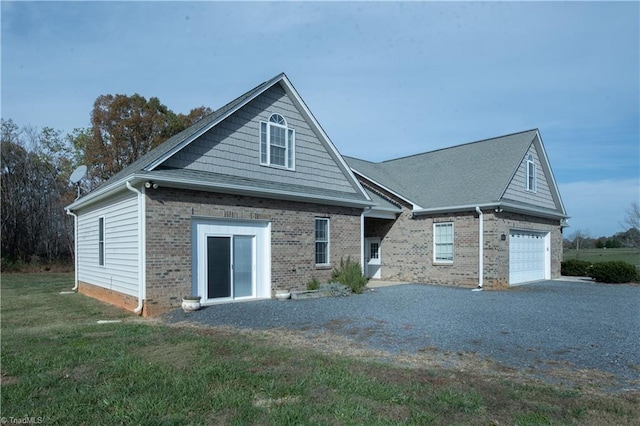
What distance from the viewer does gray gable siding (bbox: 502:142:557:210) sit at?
60.7 feet

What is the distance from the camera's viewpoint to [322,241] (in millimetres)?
15398

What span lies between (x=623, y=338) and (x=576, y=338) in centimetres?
88

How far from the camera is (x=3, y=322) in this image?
398 inches

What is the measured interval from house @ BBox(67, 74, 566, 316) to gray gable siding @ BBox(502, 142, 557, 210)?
0.17ft

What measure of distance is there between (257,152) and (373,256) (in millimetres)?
9818

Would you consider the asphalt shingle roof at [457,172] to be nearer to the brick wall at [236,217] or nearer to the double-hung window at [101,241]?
the brick wall at [236,217]

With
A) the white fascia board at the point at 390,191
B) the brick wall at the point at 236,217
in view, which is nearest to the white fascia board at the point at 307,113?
the brick wall at the point at 236,217

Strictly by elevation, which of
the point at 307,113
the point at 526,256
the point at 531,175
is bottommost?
the point at 526,256

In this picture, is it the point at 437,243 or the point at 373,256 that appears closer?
the point at 437,243

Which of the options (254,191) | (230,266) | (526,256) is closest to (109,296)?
(230,266)

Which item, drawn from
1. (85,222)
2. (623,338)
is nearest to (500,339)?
(623,338)

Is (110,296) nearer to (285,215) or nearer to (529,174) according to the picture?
(285,215)

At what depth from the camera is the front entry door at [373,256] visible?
20938 millimetres

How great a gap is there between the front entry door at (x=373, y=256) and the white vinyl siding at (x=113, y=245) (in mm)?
11808
